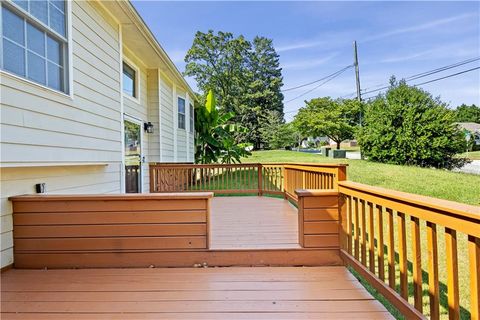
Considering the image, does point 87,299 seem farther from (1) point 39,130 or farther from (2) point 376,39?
(2) point 376,39

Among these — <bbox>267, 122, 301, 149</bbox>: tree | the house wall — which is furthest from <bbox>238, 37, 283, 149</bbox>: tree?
the house wall

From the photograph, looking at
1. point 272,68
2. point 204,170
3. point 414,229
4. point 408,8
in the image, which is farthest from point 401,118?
point 272,68

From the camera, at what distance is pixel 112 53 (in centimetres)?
477

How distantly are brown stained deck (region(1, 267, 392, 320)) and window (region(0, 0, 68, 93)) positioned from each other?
1936 millimetres

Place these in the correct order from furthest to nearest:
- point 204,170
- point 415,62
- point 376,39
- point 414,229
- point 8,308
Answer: point 376,39 → point 415,62 → point 204,170 → point 8,308 → point 414,229

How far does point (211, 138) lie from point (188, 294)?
31.4 ft

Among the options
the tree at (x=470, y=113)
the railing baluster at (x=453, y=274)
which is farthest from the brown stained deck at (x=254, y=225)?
the tree at (x=470, y=113)

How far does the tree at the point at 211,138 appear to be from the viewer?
38.0 ft

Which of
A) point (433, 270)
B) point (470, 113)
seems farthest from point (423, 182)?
point (470, 113)

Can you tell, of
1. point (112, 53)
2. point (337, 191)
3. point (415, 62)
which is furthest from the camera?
point (415, 62)

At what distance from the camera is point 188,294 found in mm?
2246

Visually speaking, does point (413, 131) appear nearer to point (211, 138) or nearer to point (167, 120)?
point (211, 138)

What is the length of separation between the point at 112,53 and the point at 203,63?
27569 millimetres

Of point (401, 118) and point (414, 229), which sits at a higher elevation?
point (401, 118)
